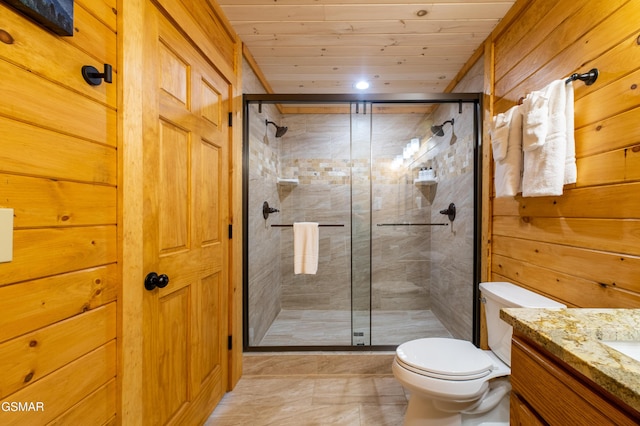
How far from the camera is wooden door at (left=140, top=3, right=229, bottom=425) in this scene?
112 cm

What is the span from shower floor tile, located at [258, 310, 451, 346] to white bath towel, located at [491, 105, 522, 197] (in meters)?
1.43

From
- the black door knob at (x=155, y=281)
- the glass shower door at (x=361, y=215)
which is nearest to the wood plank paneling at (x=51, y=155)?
the black door knob at (x=155, y=281)

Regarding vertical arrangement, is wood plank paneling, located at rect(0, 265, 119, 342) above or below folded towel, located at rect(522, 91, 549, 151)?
below

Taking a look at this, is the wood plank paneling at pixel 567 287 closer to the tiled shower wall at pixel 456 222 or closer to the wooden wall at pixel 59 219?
the tiled shower wall at pixel 456 222

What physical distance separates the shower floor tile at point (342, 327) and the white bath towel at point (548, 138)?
61.6 inches

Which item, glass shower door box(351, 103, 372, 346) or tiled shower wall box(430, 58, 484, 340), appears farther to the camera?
glass shower door box(351, 103, 372, 346)

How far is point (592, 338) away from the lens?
2.31 feet

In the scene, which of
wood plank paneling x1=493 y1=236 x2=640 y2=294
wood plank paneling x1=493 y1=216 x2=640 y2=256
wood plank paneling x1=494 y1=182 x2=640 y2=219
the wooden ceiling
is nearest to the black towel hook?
wood plank paneling x1=494 y1=182 x2=640 y2=219

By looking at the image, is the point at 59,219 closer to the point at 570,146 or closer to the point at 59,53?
the point at 59,53

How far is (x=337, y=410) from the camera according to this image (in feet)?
5.60

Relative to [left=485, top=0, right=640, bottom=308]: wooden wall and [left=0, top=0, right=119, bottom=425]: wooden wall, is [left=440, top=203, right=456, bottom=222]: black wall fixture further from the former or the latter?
[left=0, top=0, right=119, bottom=425]: wooden wall

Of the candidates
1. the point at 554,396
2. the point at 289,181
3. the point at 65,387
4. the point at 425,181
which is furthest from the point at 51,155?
the point at 425,181

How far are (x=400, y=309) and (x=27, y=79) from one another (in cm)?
291

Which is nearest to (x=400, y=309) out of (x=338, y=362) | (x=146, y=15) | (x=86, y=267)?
(x=338, y=362)
